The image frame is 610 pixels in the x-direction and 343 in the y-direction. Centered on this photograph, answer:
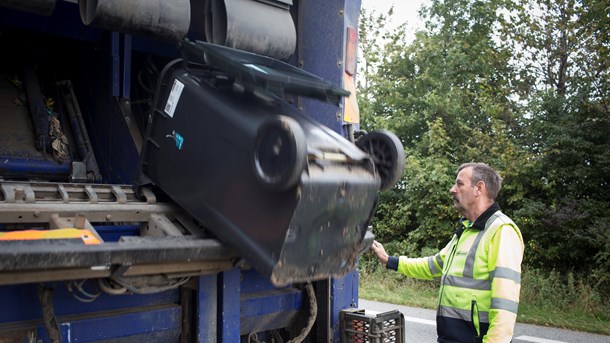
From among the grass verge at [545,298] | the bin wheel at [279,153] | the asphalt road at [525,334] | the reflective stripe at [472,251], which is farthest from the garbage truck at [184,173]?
the grass verge at [545,298]

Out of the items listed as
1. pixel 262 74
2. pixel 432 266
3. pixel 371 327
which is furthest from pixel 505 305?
pixel 262 74

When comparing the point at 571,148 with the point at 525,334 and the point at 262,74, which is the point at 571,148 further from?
the point at 262,74

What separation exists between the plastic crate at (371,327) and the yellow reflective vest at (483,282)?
21cm

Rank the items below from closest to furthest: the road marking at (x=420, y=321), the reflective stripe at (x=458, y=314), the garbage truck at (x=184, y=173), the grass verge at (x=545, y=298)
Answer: the garbage truck at (x=184, y=173), the reflective stripe at (x=458, y=314), the road marking at (x=420, y=321), the grass verge at (x=545, y=298)

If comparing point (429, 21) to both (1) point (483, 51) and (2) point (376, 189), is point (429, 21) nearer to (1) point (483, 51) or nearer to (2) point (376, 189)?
(1) point (483, 51)

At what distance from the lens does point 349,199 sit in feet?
6.59

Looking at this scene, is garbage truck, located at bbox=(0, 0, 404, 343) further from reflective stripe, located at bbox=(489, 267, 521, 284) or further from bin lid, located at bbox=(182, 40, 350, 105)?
reflective stripe, located at bbox=(489, 267, 521, 284)

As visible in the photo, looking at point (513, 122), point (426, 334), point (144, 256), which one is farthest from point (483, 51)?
point (144, 256)

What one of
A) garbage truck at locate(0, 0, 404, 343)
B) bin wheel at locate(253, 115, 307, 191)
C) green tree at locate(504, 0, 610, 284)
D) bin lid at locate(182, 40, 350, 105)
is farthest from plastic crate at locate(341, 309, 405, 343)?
green tree at locate(504, 0, 610, 284)

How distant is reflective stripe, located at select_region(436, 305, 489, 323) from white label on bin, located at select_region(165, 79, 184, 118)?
144cm

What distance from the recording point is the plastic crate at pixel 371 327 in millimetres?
2596

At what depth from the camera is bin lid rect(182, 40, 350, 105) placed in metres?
2.04

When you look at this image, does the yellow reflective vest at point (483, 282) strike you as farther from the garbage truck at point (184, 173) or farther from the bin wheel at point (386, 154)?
the bin wheel at point (386, 154)

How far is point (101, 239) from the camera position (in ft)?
6.08
